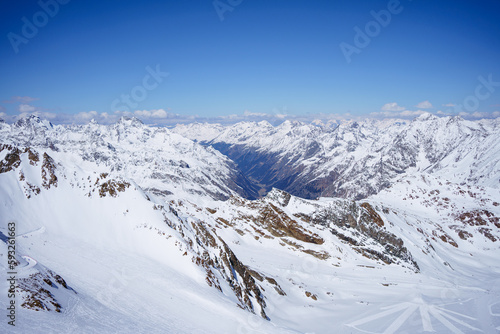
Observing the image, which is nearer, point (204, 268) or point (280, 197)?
point (204, 268)

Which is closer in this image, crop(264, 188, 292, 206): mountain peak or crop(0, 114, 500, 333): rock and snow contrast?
crop(0, 114, 500, 333): rock and snow contrast

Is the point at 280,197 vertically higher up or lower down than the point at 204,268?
higher up

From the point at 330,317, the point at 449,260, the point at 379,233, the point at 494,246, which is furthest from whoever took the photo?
the point at 494,246

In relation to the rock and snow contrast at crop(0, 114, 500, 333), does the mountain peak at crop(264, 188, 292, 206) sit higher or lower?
higher

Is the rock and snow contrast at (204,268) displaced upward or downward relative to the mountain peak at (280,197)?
downward

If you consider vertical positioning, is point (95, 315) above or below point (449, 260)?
below

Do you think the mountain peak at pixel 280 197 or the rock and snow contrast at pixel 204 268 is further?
the mountain peak at pixel 280 197

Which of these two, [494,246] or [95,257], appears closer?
[95,257]

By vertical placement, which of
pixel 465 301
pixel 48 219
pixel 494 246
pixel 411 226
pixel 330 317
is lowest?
pixel 48 219

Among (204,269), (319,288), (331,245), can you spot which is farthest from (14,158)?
(331,245)

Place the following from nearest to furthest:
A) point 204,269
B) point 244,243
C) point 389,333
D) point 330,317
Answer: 1. point 204,269
2. point 389,333
3. point 330,317
4. point 244,243

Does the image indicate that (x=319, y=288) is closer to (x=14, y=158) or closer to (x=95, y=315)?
(x=95, y=315)
